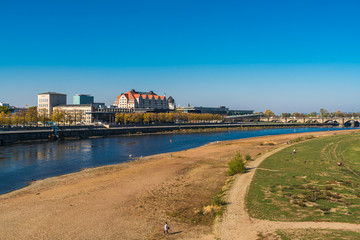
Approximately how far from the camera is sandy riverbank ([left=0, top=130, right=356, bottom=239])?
67.9 feet

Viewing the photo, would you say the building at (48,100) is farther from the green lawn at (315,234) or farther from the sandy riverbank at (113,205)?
the green lawn at (315,234)

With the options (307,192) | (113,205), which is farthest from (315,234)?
(113,205)

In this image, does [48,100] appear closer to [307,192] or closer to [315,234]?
[307,192]

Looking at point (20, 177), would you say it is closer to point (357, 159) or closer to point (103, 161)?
point (103, 161)

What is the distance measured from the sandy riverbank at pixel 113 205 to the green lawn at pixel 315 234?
213 inches

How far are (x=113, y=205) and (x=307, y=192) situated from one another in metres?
19.7

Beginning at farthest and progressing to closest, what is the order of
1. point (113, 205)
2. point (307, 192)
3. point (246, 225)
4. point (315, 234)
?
1. point (307, 192)
2. point (113, 205)
3. point (246, 225)
4. point (315, 234)

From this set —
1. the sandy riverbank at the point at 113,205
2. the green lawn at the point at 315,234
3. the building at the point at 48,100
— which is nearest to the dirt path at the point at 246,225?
the green lawn at the point at 315,234

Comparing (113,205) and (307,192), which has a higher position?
(307,192)

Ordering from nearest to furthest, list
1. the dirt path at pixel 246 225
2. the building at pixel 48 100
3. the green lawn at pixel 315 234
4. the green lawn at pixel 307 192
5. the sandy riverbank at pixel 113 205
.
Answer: the green lawn at pixel 315 234
the dirt path at pixel 246 225
the sandy riverbank at pixel 113 205
the green lawn at pixel 307 192
the building at pixel 48 100

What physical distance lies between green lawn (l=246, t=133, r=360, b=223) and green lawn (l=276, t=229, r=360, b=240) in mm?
2214

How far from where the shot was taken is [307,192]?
88.2 ft

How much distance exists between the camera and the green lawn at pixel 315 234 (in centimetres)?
1719

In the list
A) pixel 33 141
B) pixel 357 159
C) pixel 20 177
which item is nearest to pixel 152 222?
pixel 20 177
